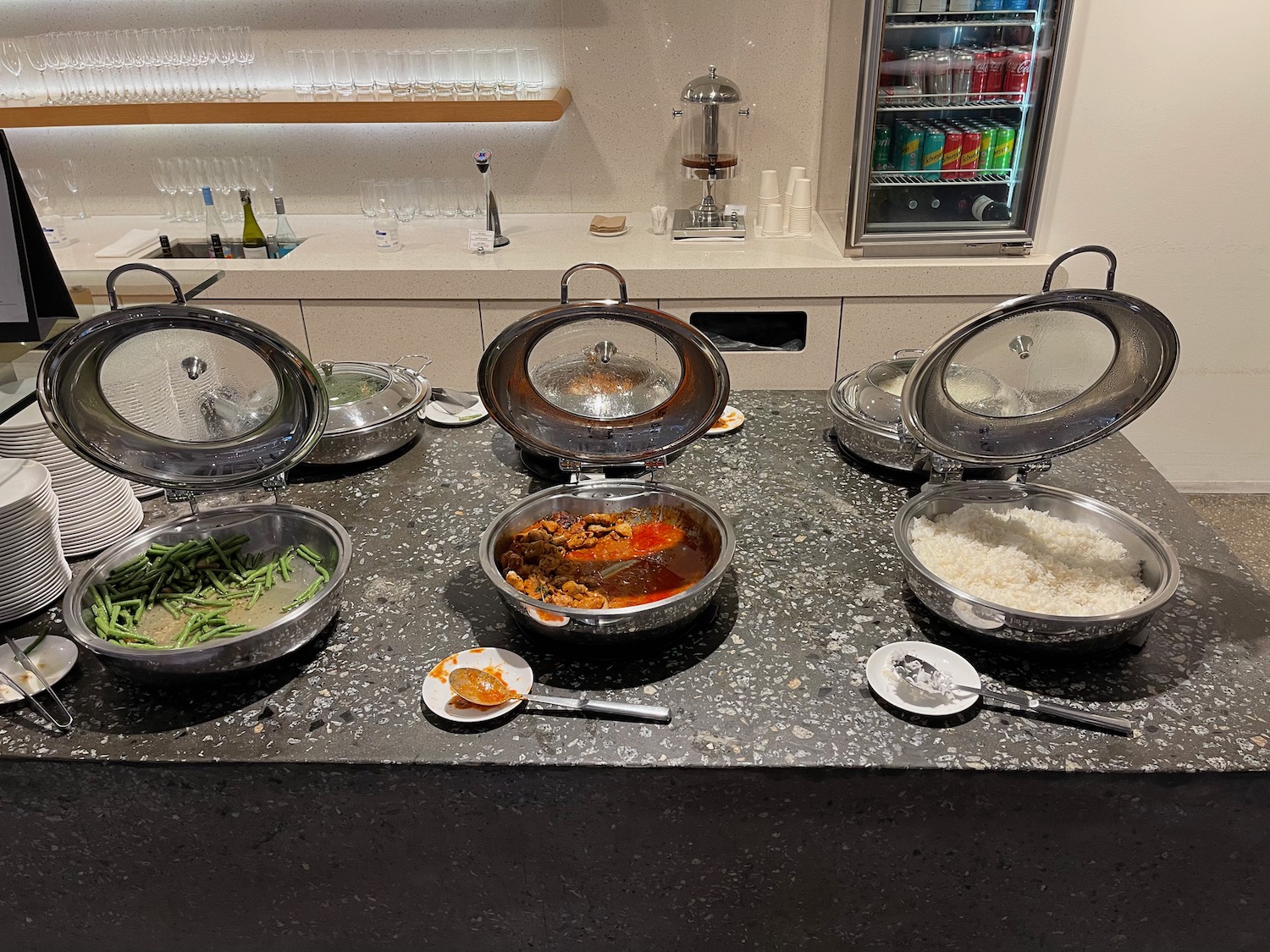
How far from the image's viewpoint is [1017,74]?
9.55 feet

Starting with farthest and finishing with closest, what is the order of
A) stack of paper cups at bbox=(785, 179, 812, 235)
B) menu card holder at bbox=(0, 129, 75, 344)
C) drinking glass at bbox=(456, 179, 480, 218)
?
drinking glass at bbox=(456, 179, 480, 218) → stack of paper cups at bbox=(785, 179, 812, 235) → menu card holder at bbox=(0, 129, 75, 344)

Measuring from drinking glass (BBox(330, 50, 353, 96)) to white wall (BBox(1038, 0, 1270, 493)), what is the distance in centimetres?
252

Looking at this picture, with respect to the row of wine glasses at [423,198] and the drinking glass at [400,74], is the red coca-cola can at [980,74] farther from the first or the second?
the drinking glass at [400,74]

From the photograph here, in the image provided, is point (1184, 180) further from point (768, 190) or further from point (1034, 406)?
point (1034, 406)

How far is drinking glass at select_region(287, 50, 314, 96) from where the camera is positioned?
3375 mm

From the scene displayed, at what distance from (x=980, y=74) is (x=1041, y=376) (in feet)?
6.36

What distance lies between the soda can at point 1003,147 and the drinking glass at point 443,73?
194 cm

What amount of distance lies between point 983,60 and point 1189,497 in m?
1.89

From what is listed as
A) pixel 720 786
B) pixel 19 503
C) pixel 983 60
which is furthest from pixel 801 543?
pixel 983 60

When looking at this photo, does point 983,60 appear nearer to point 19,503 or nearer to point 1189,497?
point 1189,497

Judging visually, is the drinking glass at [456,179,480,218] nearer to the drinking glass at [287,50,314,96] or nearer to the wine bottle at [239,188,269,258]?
the drinking glass at [287,50,314,96]

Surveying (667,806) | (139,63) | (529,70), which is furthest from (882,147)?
(139,63)

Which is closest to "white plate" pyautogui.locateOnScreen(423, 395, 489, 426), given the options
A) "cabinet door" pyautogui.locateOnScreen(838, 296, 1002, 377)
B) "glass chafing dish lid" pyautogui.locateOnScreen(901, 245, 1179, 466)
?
"glass chafing dish lid" pyautogui.locateOnScreen(901, 245, 1179, 466)

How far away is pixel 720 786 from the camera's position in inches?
43.8
